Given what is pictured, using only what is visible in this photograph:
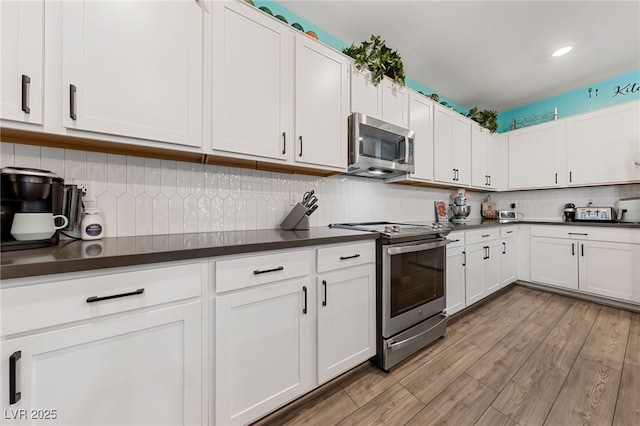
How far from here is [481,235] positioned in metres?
2.70

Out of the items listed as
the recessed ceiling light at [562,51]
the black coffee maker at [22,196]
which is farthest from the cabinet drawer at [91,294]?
the recessed ceiling light at [562,51]

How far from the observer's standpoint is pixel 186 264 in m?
0.98

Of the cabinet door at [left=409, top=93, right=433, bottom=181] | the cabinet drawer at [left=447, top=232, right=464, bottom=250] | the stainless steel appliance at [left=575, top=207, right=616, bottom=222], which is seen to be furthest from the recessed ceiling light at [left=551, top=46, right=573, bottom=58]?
the cabinet drawer at [left=447, top=232, right=464, bottom=250]

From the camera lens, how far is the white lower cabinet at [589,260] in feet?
8.46

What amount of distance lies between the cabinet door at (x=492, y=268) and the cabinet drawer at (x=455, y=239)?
66 cm

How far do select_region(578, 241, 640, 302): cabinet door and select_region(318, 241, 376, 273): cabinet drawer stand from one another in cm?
301

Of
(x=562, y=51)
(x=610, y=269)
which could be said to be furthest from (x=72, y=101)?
(x=610, y=269)

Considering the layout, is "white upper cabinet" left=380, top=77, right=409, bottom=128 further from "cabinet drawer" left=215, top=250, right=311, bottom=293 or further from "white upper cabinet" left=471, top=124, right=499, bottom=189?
"cabinet drawer" left=215, top=250, right=311, bottom=293

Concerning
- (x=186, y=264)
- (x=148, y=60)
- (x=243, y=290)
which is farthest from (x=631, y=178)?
(x=148, y=60)

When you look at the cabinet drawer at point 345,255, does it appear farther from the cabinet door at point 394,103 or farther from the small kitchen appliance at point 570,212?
the small kitchen appliance at point 570,212

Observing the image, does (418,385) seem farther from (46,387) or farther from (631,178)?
(631,178)

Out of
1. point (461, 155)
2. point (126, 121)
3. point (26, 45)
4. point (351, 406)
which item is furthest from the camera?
point (461, 155)

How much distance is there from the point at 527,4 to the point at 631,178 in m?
2.34

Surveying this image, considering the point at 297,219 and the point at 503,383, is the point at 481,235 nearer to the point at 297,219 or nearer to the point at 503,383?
the point at 503,383
